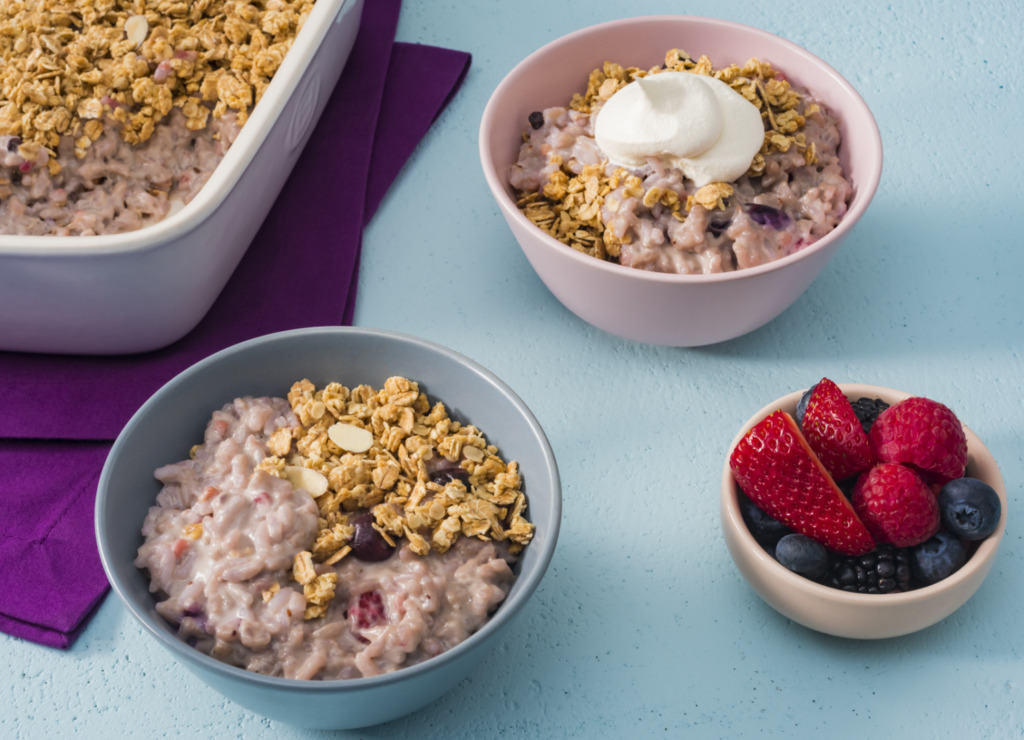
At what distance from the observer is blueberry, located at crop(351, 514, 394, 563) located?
4.56 feet

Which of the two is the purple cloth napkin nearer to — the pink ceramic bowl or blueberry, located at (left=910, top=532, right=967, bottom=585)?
the pink ceramic bowl

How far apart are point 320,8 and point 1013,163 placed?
1.29m

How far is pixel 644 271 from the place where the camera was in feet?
5.33

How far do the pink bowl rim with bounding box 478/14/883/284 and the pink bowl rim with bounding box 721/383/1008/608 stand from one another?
0.67ft

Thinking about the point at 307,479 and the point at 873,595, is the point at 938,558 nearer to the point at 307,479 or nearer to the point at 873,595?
the point at 873,595

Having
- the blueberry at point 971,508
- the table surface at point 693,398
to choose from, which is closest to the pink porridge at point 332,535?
the table surface at point 693,398

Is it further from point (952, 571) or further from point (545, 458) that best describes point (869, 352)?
point (545, 458)

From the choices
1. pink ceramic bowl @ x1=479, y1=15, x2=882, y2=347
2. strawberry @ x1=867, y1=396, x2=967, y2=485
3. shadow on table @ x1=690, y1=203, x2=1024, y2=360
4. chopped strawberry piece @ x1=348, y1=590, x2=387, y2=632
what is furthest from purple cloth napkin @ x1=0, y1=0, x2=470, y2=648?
strawberry @ x1=867, y1=396, x2=967, y2=485

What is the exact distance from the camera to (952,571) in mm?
1398

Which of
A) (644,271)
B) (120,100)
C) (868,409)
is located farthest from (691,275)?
(120,100)

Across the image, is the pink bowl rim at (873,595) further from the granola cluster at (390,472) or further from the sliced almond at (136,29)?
the sliced almond at (136,29)

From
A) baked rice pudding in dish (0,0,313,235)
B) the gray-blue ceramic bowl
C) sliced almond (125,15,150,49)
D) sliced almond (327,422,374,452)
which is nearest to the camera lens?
the gray-blue ceramic bowl

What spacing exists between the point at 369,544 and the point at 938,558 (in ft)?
2.31

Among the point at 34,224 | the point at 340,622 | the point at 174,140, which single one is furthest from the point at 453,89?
the point at 340,622
